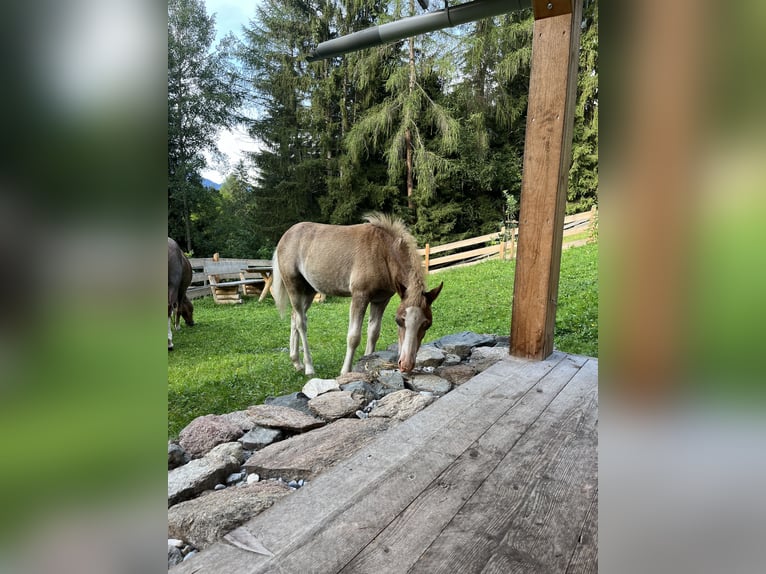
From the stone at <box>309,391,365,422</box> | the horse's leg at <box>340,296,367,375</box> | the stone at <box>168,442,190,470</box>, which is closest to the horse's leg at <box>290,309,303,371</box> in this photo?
the horse's leg at <box>340,296,367,375</box>

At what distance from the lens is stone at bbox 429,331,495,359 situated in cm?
319

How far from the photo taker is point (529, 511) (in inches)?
38.0

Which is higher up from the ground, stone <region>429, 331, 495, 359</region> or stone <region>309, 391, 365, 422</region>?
stone <region>429, 331, 495, 359</region>

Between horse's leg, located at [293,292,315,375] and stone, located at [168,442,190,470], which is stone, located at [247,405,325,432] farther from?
horse's leg, located at [293,292,315,375]

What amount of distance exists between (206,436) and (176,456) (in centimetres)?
22

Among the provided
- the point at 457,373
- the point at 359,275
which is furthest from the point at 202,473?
the point at 359,275

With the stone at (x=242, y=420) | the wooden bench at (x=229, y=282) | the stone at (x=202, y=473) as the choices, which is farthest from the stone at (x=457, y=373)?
the wooden bench at (x=229, y=282)

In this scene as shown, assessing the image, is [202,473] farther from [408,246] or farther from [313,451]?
[408,246]

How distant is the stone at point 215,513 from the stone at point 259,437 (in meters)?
0.52

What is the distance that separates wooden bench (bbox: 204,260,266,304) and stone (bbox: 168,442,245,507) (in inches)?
183
